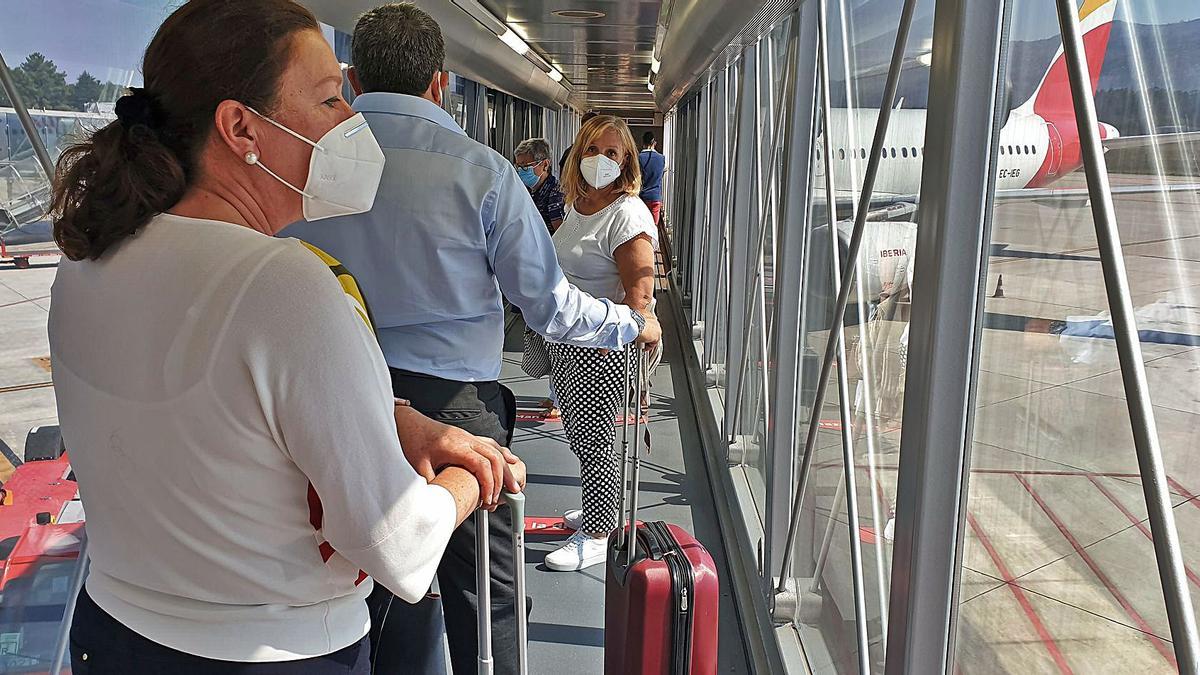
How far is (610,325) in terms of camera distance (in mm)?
2471

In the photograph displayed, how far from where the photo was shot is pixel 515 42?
8.69m

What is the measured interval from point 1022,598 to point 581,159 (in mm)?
2384

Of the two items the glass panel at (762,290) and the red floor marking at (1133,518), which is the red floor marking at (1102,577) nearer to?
the red floor marking at (1133,518)

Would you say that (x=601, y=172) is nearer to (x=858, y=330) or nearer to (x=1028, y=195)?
(x=858, y=330)

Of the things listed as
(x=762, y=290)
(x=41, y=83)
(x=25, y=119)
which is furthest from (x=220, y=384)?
(x=762, y=290)

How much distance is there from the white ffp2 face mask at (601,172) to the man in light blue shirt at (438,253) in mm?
1096

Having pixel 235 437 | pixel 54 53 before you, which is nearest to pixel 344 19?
pixel 54 53

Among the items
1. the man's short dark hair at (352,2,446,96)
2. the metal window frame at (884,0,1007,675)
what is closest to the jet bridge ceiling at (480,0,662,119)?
the man's short dark hair at (352,2,446,96)

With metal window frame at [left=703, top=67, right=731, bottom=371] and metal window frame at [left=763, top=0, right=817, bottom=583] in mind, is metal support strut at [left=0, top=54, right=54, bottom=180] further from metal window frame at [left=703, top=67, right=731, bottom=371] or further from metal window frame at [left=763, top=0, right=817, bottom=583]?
metal window frame at [left=703, top=67, right=731, bottom=371]

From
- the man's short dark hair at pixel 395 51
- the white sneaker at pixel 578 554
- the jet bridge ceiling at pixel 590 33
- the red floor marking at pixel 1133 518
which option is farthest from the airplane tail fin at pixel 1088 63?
the jet bridge ceiling at pixel 590 33

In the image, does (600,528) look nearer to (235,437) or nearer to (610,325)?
(610,325)

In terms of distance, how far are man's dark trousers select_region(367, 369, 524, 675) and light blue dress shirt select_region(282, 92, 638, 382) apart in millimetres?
42

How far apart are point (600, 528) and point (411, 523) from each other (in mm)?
2503

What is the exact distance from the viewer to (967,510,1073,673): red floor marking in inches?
45.6
